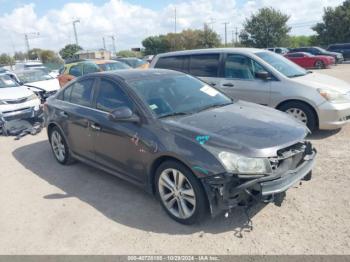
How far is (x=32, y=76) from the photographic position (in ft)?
41.6

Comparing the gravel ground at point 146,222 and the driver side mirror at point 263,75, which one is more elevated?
the driver side mirror at point 263,75

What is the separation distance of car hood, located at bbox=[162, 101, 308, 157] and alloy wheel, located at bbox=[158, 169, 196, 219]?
1.48 ft

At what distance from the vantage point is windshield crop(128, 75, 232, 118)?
3853 mm

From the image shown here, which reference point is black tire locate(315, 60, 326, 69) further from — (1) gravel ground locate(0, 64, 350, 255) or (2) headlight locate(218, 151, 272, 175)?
(2) headlight locate(218, 151, 272, 175)

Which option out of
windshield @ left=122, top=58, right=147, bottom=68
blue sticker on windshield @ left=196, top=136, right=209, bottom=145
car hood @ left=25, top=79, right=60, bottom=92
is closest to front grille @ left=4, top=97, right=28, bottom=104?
car hood @ left=25, top=79, right=60, bottom=92

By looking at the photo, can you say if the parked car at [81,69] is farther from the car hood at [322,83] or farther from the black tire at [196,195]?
the black tire at [196,195]

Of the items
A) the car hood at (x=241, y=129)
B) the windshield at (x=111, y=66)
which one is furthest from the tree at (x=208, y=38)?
the car hood at (x=241, y=129)

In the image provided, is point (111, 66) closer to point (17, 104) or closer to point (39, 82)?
point (39, 82)

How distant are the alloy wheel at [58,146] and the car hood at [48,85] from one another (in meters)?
6.39

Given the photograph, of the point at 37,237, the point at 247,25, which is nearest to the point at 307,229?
the point at 37,237

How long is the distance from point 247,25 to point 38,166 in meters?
48.5

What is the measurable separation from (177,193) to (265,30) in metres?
49.4

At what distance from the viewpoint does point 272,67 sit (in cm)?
633

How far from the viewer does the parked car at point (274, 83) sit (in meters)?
5.75
